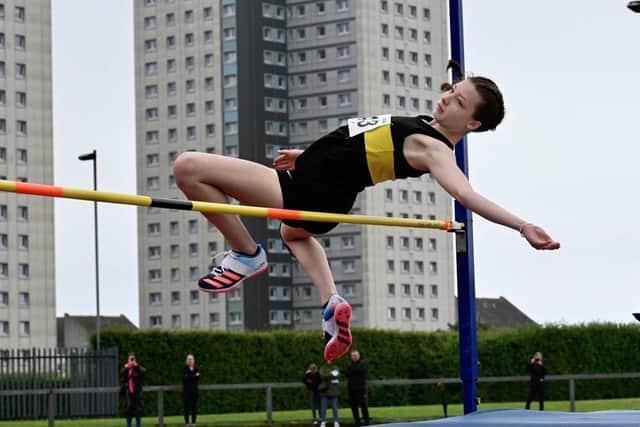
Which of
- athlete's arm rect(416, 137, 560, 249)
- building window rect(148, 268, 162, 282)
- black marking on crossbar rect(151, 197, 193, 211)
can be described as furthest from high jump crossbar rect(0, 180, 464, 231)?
building window rect(148, 268, 162, 282)

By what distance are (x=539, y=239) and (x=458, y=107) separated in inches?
30.7

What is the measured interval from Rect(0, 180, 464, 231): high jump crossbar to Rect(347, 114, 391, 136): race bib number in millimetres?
327

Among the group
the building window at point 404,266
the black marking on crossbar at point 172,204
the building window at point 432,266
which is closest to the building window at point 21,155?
the building window at point 404,266

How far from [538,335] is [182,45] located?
63194mm

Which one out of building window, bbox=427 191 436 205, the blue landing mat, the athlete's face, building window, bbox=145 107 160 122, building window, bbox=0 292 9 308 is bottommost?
the blue landing mat

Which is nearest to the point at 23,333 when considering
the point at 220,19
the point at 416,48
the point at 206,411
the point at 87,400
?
the point at 220,19

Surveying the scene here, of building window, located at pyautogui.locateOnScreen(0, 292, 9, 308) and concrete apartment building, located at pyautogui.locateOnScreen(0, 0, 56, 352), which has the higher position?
concrete apartment building, located at pyautogui.locateOnScreen(0, 0, 56, 352)

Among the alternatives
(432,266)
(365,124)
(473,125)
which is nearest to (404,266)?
(432,266)

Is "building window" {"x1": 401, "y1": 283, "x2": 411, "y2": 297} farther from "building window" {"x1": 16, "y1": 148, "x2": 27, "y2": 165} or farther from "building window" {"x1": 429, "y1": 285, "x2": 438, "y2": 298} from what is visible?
"building window" {"x1": 16, "y1": 148, "x2": 27, "y2": 165}

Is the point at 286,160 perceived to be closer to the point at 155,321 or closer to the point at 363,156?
the point at 363,156

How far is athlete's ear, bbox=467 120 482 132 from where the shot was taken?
564 cm

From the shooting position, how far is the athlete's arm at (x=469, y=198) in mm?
5066

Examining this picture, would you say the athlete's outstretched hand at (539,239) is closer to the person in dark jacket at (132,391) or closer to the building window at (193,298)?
the person in dark jacket at (132,391)

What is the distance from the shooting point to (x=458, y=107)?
221 inches
